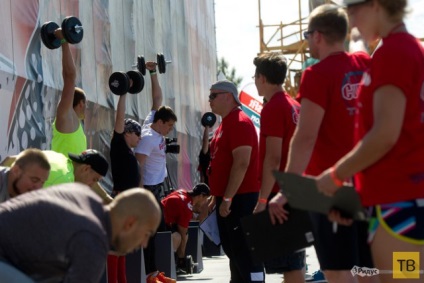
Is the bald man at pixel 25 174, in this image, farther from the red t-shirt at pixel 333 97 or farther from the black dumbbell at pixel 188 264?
the black dumbbell at pixel 188 264

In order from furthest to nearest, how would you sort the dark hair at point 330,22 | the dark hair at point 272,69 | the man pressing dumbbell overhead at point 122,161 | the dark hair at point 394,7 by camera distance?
the man pressing dumbbell overhead at point 122,161, the dark hair at point 272,69, the dark hair at point 330,22, the dark hair at point 394,7

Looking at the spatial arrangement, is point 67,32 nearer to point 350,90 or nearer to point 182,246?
point 350,90

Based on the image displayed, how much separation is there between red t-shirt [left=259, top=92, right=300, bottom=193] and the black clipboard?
1783 millimetres

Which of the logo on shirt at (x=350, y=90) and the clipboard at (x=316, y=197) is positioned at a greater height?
the logo on shirt at (x=350, y=90)

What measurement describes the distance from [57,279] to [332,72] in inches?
62.0

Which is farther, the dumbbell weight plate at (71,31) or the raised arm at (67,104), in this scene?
the dumbbell weight plate at (71,31)

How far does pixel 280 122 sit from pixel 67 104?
171 centimetres

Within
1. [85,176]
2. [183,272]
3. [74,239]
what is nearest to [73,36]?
[85,176]

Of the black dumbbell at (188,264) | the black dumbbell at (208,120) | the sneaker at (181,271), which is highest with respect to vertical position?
the black dumbbell at (208,120)

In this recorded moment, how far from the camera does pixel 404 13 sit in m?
4.23

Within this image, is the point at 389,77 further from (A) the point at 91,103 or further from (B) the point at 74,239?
(A) the point at 91,103

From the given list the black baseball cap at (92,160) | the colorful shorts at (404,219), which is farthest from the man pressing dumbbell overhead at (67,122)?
the colorful shorts at (404,219)

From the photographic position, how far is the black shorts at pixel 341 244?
4785mm

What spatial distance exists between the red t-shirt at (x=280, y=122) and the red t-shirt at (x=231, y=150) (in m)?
1.19
